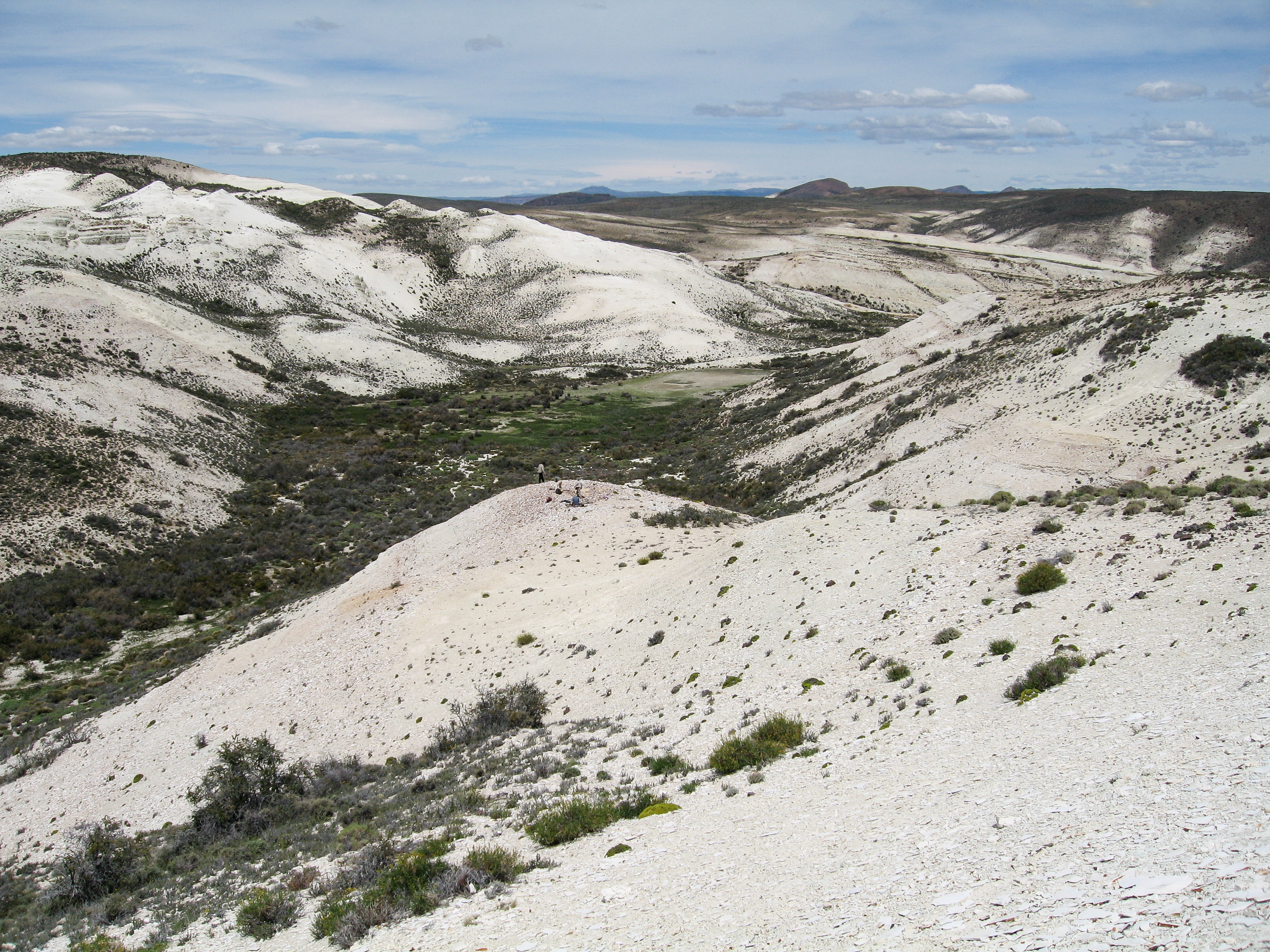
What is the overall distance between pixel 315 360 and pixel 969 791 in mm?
79107

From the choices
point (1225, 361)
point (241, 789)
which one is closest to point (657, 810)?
point (241, 789)

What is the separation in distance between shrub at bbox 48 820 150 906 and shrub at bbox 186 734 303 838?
124cm

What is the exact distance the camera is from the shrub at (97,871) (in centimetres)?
1383

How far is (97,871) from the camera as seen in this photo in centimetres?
1392

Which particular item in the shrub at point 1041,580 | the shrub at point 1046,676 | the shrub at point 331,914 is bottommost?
the shrub at point 331,914

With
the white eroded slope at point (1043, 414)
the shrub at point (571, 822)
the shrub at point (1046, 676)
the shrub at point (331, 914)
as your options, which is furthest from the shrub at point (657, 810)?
the white eroded slope at point (1043, 414)

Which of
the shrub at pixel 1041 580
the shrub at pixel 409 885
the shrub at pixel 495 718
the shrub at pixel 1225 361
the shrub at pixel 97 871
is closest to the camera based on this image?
the shrub at pixel 409 885

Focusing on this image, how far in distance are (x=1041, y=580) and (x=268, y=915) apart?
14.3m

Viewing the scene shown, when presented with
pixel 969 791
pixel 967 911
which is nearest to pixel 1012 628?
pixel 969 791

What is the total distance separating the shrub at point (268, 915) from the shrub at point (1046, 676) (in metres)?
10.8

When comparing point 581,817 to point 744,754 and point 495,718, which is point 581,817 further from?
point 495,718

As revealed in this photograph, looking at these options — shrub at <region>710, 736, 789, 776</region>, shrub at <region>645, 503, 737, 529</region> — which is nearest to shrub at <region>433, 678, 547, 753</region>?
shrub at <region>710, 736, 789, 776</region>

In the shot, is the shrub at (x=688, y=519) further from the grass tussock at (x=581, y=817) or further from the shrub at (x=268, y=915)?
the shrub at (x=268, y=915)

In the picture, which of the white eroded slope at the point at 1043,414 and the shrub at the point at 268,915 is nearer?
the shrub at the point at 268,915
